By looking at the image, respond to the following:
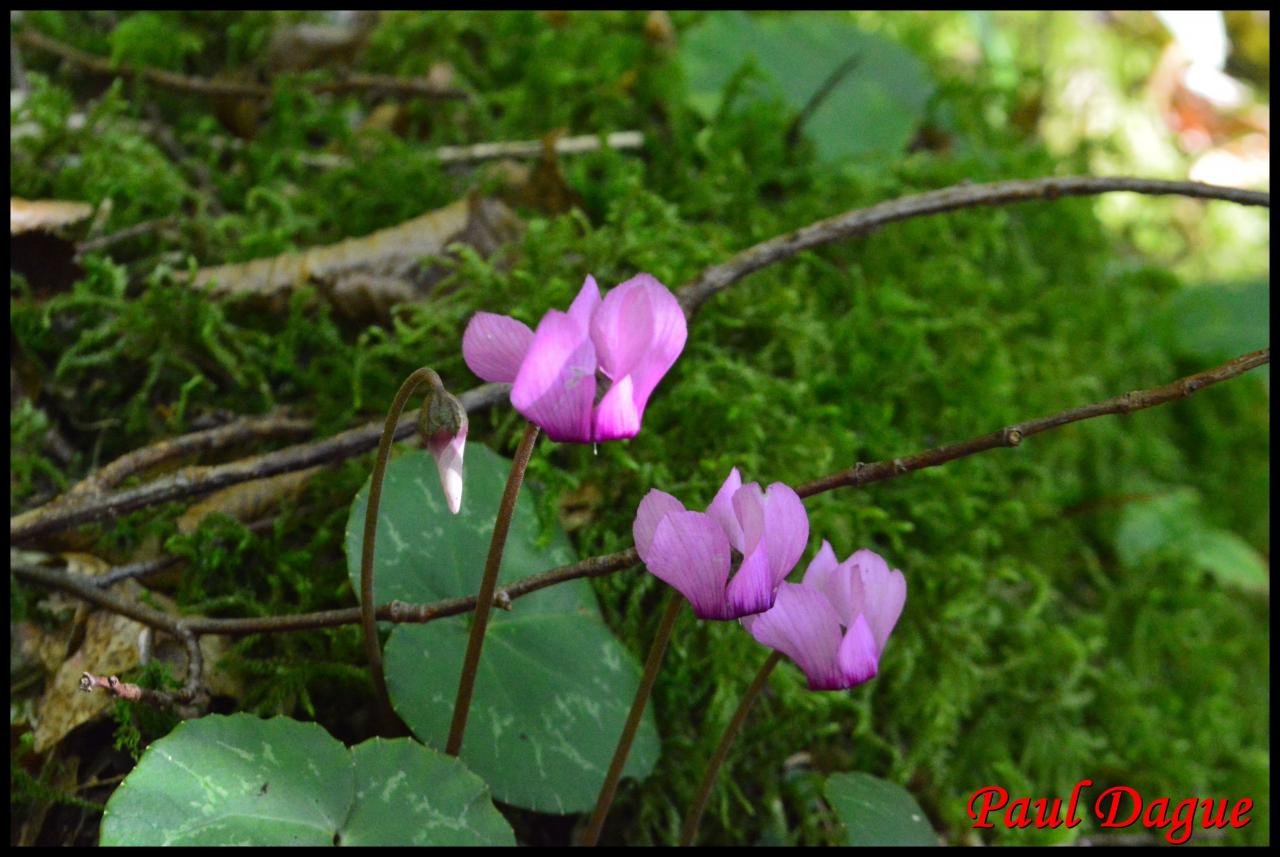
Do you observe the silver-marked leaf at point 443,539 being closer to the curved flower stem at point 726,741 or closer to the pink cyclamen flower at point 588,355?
the curved flower stem at point 726,741

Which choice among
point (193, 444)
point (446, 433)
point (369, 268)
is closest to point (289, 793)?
point (446, 433)

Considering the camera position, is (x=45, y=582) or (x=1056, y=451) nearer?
(x=45, y=582)

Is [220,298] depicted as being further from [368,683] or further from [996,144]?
[996,144]

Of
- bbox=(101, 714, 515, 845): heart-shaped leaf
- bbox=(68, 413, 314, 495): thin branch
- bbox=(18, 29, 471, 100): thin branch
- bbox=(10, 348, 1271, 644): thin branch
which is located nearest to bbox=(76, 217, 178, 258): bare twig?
bbox=(68, 413, 314, 495): thin branch

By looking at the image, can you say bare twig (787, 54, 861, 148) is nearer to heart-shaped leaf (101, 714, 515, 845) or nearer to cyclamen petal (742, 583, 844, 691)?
cyclamen petal (742, 583, 844, 691)

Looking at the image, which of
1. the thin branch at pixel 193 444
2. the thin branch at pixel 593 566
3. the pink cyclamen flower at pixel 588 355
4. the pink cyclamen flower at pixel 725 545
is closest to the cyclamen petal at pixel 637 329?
the pink cyclamen flower at pixel 588 355

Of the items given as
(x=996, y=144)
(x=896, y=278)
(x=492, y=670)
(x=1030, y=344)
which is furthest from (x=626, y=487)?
(x=996, y=144)
